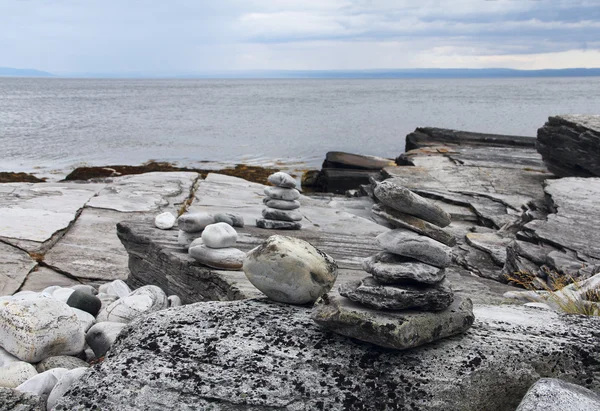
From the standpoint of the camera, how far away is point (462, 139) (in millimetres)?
23641

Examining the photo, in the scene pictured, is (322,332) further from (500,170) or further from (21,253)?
(500,170)

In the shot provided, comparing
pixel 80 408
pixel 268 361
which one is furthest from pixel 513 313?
pixel 80 408

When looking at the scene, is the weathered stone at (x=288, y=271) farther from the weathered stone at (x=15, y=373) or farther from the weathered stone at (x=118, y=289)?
the weathered stone at (x=118, y=289)

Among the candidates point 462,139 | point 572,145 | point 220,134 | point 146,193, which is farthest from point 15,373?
point 220,134

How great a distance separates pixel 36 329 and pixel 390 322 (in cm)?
298

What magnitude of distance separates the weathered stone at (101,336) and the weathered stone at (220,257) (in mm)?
1107

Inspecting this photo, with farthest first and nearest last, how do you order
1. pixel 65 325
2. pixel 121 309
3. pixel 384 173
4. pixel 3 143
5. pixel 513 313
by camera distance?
pixel 3 143
pixel 384 173
pixel 121 309
pixel 65 325
pixel 513 313

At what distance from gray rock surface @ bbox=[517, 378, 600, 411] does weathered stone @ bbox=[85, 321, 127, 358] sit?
3.40 metres

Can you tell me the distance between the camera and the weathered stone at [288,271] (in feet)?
13.8

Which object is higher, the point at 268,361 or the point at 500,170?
the point at 268,361

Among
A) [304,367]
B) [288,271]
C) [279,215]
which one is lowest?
[279,215]

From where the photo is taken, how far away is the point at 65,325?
5113 millimetres

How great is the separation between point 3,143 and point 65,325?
31.4 metres

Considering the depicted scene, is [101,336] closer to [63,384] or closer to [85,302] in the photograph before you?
[85,302]
